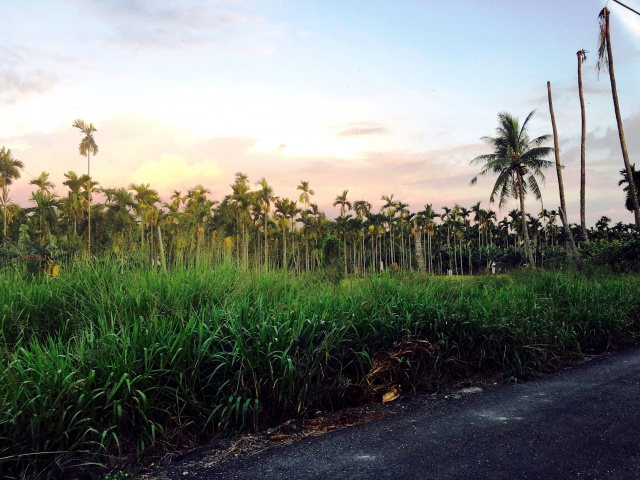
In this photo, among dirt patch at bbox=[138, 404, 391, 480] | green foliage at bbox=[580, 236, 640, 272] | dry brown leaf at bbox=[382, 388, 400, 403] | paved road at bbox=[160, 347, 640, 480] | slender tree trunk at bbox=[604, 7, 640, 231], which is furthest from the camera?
slender tree trunk at bbox=[604, 7, 640, 231]

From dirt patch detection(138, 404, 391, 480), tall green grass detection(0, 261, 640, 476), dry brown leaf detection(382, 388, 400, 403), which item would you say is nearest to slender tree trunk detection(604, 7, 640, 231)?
tall green grass detection(0, 261, 640, 476)

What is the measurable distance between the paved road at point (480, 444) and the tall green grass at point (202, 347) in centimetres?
63

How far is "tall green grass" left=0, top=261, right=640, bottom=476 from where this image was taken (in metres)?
3.57

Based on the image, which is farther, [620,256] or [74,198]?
[74,198]

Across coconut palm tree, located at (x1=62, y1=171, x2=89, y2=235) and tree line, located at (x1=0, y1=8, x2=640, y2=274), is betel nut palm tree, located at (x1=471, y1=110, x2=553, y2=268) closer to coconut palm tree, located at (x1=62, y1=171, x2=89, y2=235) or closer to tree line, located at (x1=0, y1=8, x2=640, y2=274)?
tree line, located at (x1=0, y1=8, x2=640, y2=274)

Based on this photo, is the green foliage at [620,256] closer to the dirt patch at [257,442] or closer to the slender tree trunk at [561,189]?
the slender tree trunk at [561,189]

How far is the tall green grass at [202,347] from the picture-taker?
11.7ft

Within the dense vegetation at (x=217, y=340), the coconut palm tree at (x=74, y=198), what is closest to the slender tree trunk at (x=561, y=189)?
the dense vegetation at (x=217, y=340)

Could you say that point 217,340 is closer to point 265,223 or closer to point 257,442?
point 257,442

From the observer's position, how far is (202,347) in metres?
4.18

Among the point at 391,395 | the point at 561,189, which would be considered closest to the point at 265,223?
the point at 561,189

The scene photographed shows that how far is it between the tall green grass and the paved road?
628 millimetres

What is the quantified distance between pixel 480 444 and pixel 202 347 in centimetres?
248

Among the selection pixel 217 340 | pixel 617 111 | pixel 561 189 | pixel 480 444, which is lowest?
pixel 480 444
